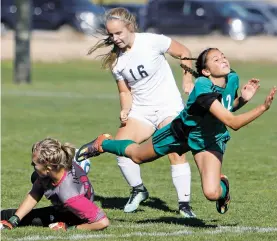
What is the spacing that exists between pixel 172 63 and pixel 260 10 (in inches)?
554

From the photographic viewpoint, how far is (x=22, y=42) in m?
25.2

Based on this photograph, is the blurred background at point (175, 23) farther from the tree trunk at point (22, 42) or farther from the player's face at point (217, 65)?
the player's face at point (217, 65)

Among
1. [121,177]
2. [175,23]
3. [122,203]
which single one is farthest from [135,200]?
[175,23]

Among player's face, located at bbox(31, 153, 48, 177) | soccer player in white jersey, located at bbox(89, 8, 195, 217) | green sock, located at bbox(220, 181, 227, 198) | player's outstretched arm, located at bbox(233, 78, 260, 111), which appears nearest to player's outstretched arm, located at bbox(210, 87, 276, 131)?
player's outstretched arm, located at bbox(233, 78, 260, 111)

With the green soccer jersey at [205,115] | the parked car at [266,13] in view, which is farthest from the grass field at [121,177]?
the parked car at [266,13]

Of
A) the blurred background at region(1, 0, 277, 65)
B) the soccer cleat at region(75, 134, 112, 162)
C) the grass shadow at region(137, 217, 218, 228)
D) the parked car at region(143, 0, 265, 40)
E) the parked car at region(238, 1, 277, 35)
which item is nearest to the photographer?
the grass shadow at region(137, 217, 218, 228)

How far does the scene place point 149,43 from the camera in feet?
28.9

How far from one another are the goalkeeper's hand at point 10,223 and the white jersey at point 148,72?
6.16 feet

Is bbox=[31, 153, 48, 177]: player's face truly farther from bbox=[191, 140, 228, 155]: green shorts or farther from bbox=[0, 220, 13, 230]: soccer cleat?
bbox=[191, 140, 228, 155]: green shorts

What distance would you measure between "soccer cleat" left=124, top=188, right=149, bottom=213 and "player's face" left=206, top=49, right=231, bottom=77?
194cm

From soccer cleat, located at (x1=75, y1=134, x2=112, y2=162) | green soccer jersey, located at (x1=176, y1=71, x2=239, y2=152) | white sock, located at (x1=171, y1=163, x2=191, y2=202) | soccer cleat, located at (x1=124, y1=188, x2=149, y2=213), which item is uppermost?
green soccer jersey, located at (x1=176, y1=71, x2=239, y2=152)

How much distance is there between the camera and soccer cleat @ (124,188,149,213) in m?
8.80

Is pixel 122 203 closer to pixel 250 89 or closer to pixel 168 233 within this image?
pixel 168 233

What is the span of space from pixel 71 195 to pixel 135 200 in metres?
1.54
